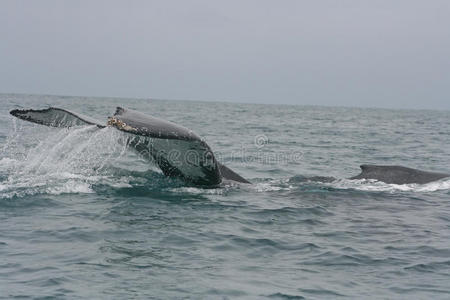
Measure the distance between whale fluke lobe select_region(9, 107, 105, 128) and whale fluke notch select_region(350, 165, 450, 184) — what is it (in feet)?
17.5

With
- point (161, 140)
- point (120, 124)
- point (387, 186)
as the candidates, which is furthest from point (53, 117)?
point (387, 186)

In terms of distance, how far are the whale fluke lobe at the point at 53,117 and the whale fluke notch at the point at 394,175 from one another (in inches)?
210

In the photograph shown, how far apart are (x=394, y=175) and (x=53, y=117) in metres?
6.40

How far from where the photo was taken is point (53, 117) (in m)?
8.80

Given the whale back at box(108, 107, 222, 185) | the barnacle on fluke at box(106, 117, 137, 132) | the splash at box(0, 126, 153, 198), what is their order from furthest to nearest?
1. the splash at box(0, 126, 153, 198)
2. the whale back at box(108, 107, 222, 185)
3. the barnacle on fluke at box(106, 117, 137, 132)

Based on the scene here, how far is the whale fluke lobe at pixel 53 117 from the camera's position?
28.6 feet

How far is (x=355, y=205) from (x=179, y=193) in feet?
9.63

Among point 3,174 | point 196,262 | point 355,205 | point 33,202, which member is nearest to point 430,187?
point 355,205

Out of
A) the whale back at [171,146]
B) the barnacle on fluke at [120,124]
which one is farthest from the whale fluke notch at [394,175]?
the barnacle on fluke at [120,124]

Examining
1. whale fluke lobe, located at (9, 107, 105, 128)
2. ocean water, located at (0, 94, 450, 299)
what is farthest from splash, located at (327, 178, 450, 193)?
whale fluke lobe, located at (9, 107, 105, 128)

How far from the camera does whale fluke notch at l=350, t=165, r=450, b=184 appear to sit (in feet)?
36.6

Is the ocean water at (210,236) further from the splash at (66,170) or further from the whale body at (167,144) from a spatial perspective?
the whale body at (167,144)

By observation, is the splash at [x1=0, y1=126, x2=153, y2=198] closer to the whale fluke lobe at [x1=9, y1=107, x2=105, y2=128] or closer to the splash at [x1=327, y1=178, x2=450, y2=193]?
the whale fluke lobe at [x1=9, y1=107, x2=105, y2=128]

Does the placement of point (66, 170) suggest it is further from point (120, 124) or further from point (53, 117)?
point (120, 124)
